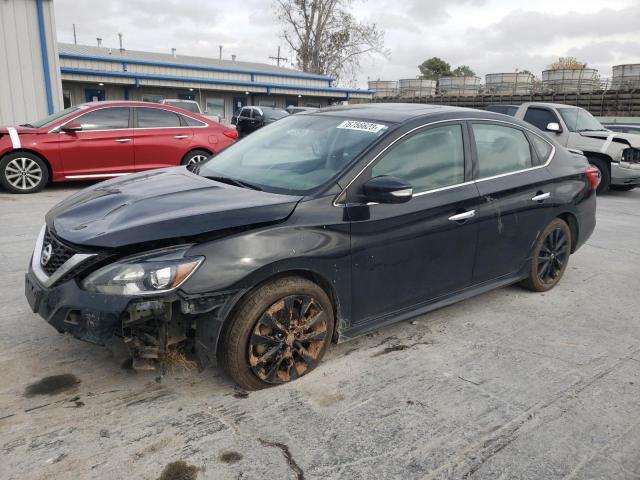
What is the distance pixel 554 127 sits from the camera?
10.5m

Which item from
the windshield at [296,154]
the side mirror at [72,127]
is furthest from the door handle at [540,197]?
the side mirror at [72,127]

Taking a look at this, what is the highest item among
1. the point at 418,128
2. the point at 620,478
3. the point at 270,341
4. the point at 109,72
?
the point at 109,72

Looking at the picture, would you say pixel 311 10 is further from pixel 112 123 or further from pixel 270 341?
pixel 270 341

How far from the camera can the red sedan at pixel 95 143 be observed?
327 inches

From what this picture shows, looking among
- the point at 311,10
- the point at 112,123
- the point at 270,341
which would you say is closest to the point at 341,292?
the point at 270,341

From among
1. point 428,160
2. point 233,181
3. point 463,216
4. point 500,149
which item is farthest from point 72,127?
point 463,216

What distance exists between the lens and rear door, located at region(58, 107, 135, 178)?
27.8ft

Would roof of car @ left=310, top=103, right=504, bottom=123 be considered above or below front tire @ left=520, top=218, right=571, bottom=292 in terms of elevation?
above

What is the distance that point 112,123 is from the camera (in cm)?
881

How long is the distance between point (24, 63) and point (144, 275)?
40.5ft

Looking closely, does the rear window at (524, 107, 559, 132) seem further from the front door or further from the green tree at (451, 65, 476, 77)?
the green tree at (451, 65, 476, 77)

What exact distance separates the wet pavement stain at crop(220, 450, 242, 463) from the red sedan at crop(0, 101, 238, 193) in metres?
7.11

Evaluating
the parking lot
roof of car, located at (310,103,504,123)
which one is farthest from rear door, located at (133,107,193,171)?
roof of car, located at (310,103,504,123)

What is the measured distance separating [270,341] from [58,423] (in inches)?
43.7
